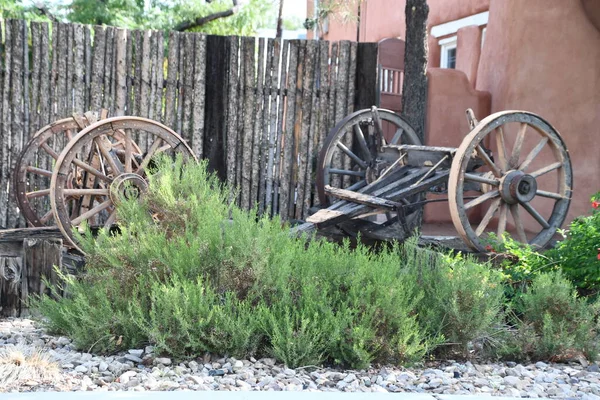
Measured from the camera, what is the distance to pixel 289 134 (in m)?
9.32

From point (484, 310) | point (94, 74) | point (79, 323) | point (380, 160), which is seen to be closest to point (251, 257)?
point (79, 323)

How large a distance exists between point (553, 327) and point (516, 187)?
106 inches

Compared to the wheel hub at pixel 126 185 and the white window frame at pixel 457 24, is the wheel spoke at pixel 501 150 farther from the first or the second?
the white window frame at pixel 457 24

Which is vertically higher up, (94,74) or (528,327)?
(94,74)

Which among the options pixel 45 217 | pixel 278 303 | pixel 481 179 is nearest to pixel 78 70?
pixel 45 217

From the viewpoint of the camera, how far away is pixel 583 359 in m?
5.02

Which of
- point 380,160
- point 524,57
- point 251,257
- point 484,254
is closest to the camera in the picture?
point 251,257

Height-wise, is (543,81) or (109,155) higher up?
(543,81)

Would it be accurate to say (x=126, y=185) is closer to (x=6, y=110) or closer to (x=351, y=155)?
(x=6, y=110)

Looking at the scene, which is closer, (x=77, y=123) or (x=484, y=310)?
(x=484, y=310)

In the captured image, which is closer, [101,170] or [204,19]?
[101,170]

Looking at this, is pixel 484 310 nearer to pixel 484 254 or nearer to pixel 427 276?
pixel 427 276

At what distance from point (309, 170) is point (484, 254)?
2.74 m

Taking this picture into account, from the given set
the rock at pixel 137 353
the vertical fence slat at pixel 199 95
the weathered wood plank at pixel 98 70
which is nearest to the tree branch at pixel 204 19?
the vertical fence slat at pixel 199 95
